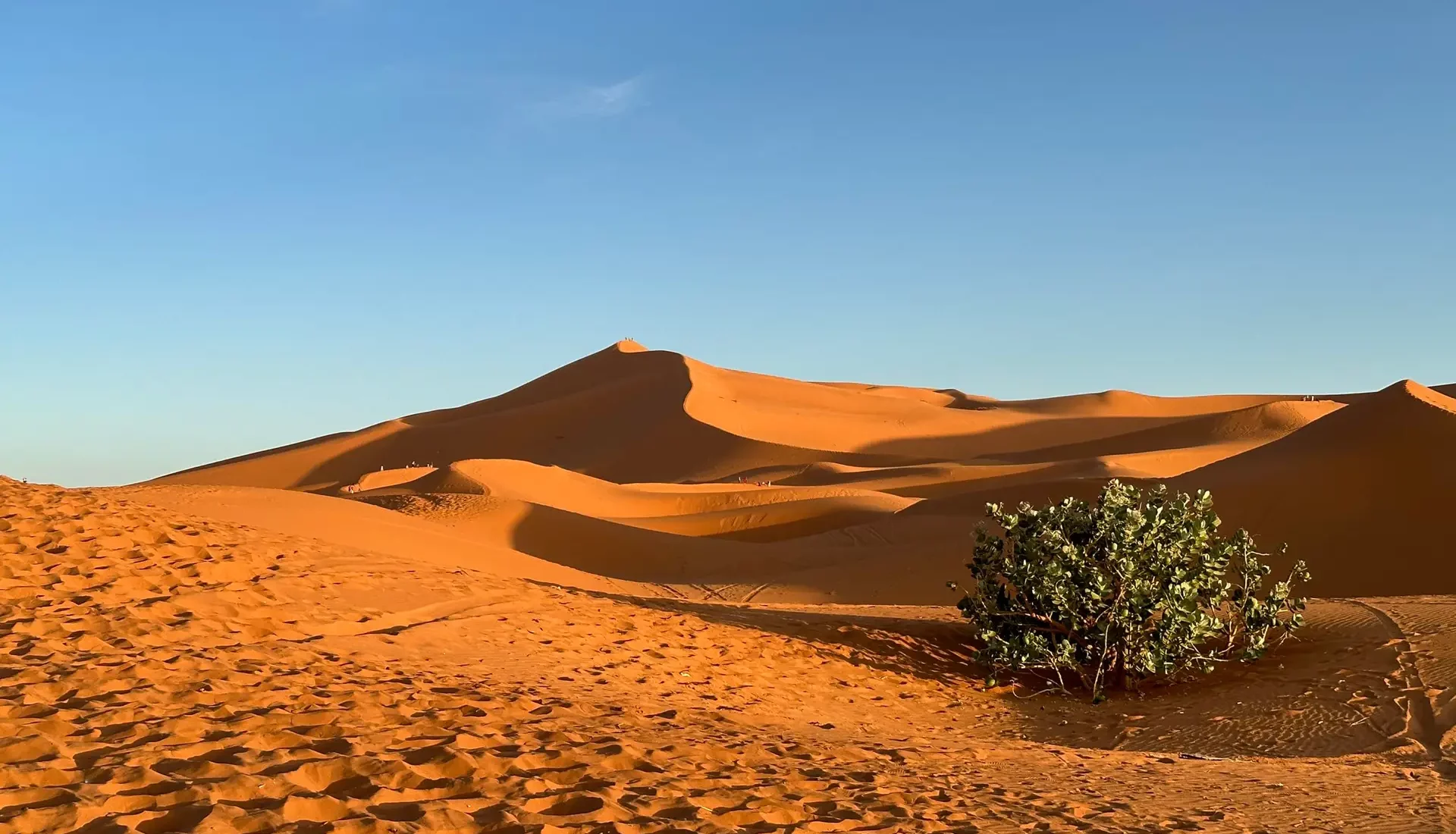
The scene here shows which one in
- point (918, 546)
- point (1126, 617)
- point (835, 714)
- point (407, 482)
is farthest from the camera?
point (407, 482)

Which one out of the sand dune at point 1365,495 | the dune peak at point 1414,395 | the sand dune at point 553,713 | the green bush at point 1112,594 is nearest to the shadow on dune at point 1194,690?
the sand dune at point 553,713

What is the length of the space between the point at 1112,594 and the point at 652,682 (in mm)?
4735

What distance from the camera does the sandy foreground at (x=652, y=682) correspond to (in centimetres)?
509

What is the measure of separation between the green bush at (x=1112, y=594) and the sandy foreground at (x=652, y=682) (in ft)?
1.41

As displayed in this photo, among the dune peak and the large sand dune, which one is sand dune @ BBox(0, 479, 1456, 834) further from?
the dune peak

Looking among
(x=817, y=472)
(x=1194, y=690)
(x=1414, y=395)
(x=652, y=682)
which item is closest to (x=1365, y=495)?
(x=1414, y=395)

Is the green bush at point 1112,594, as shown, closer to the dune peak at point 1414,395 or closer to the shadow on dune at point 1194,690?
the shadow on dune at point 1194,690

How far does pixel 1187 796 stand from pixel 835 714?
342 centimetres

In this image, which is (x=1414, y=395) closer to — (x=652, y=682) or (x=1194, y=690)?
(x=1194, y=690)

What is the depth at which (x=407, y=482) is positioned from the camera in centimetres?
3088

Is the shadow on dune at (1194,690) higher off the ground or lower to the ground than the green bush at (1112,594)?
lower

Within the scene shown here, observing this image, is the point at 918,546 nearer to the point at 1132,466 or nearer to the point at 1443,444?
the point at 1443,444

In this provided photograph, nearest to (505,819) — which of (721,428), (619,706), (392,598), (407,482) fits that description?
(619,706)

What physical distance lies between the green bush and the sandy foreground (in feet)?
1.41
